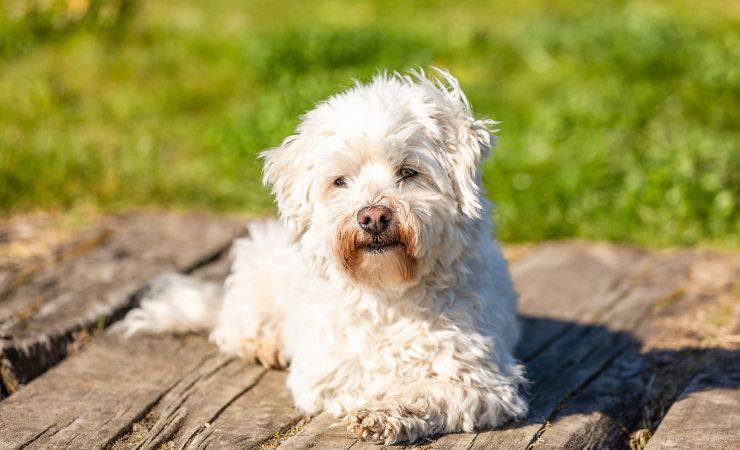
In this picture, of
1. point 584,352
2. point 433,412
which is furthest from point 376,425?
point 584,352

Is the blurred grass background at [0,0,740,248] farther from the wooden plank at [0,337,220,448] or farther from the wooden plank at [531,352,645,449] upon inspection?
the wooden plank at [0,337,220,448]

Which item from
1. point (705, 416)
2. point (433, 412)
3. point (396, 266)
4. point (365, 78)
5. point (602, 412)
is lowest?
point (705, 416)

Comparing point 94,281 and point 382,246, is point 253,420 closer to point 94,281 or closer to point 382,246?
point 382,246

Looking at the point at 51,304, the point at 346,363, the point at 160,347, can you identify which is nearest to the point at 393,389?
the point at 346,363

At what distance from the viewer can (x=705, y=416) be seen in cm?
428

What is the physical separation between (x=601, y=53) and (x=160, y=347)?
258 inches

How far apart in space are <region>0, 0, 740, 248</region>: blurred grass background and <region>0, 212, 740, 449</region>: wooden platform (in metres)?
0.61

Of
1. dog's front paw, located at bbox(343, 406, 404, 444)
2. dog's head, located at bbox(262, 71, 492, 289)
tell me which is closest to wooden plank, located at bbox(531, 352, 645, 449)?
dog's front paw, located at bbox(343, 406, 404, 444)

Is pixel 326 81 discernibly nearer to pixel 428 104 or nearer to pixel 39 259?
pixel 39 259

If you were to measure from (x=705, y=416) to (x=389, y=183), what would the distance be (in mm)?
1644

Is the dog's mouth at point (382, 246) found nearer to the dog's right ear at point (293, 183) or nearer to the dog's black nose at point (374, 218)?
the dog's black nose at point (374, 218)

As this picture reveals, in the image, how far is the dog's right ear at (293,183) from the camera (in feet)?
14.1

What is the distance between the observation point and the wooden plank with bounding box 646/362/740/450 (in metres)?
4.05

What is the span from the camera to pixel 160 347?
5.14 meters
